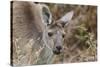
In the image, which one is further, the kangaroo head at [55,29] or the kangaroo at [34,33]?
the kangaroo head at [55,29]

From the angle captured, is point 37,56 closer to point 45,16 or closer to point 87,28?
point 45,16

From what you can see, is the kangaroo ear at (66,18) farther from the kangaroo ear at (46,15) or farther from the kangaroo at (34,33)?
the kangaroo ear at (46,15)

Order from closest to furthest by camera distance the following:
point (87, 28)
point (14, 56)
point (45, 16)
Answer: point (14, 56), point (45, 16), point (87, 28)

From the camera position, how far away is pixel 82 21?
2404mm

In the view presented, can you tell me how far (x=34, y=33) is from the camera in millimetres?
2211

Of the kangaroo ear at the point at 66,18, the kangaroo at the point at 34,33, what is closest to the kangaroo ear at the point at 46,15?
the kangaroo at the point at 34,33

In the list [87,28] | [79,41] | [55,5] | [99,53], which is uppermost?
[55,5]

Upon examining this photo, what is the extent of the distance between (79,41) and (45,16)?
53cm

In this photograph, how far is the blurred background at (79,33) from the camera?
2.32 m

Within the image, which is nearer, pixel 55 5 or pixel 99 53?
pixel 55 5

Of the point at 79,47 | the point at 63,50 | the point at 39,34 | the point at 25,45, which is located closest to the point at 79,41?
the point at 79,47

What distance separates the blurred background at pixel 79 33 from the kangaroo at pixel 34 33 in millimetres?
65

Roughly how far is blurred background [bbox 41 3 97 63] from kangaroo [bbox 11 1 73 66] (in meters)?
0.06

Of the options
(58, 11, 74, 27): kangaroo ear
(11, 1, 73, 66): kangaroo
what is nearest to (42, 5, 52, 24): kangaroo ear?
(11, 1, 73, 66): kangaroo
